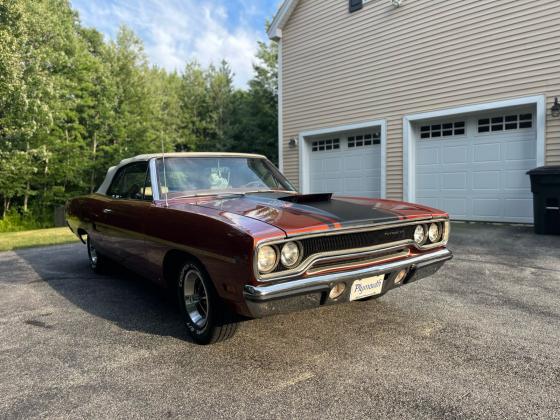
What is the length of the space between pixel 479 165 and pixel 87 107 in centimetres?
1708

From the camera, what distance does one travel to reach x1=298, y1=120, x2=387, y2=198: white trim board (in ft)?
34.4

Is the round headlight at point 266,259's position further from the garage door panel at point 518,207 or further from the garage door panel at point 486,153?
the garage door panel at point 486,153

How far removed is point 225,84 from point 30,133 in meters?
15.9

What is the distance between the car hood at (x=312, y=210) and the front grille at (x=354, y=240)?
0.08 meters

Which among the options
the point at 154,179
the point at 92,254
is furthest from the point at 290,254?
the point at 92,254

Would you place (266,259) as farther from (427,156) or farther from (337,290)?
(427,156)

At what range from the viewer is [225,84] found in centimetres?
2758

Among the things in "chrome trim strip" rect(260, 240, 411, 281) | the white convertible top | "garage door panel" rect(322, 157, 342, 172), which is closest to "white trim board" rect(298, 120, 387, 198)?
"garage door panel" rect(322, 157, 342, 172)

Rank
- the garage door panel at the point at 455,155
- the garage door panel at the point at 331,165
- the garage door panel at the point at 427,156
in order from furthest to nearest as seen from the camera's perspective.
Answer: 1. the garage door panel at the point at 331,165
2. the garage door panel at the point at 427,156
3. the garage door panel at the point at 455,155

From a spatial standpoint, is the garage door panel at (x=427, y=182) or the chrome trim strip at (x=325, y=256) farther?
the garage door panel at (x=427, y=182)

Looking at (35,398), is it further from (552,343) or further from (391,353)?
(552,343)

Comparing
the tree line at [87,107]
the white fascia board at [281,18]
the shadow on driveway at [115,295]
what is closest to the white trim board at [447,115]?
the white fascia board at [281,18]

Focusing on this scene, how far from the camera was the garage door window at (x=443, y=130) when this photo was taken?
9.34m

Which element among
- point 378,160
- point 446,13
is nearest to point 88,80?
point 378,160
